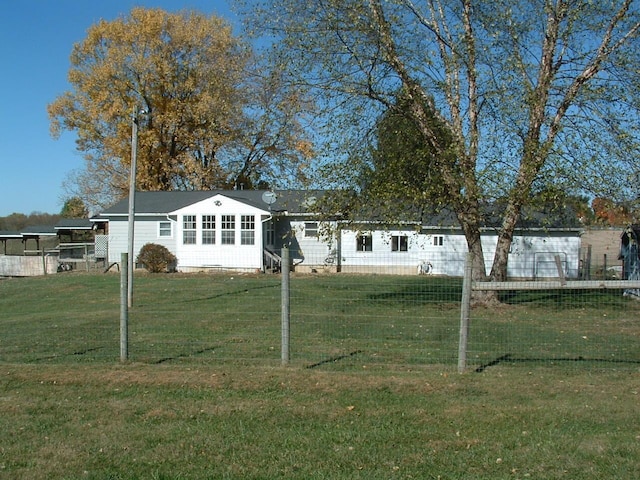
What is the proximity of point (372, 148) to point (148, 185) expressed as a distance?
27.3 metres

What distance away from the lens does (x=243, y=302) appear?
1695 centimetres

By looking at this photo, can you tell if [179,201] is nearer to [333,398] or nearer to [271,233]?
[271,233]

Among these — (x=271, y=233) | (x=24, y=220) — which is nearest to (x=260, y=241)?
(x=271, y=233)

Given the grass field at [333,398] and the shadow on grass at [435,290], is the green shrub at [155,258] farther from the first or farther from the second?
the shadow on grass at [435,290]

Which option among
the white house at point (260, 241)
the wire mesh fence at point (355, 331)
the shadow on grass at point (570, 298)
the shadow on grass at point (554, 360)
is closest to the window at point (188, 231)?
the white house at point (260, 241)

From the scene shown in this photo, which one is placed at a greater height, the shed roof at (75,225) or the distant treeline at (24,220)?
the distant treeline at (24,220)

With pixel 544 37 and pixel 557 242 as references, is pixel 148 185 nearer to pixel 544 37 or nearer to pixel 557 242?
pixel 557 242

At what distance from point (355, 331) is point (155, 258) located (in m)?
19.9

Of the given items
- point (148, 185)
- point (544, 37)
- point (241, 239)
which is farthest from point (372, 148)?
point (148, 185)

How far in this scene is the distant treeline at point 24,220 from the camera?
260 ft

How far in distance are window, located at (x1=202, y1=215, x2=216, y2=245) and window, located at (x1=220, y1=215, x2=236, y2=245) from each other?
390 millimetres

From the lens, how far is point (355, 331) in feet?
37.8

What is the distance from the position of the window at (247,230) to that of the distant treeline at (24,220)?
183 feet

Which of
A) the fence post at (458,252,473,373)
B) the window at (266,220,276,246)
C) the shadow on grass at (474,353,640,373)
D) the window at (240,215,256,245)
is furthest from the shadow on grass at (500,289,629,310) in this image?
the window at (266,220,276,246)
